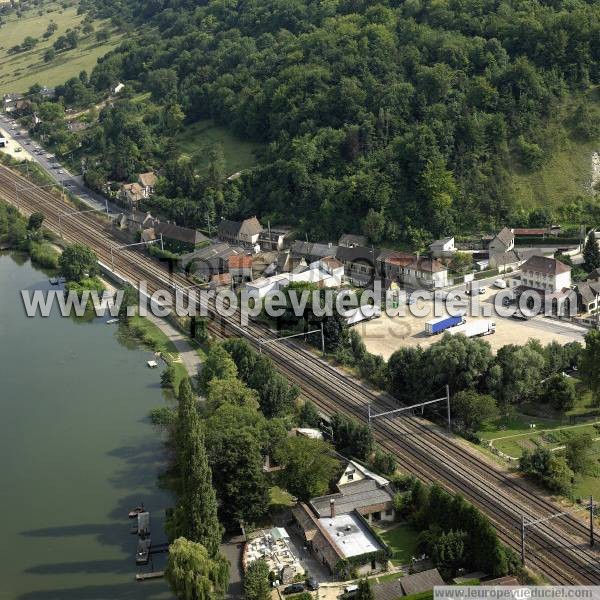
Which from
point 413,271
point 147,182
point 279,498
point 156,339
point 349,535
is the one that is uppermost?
point 147,182

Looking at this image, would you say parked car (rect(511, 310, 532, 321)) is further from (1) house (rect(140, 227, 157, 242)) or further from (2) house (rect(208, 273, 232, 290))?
(1) house (rect(140, 227, 157, 242))

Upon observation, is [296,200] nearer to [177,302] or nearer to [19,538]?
[177,302]

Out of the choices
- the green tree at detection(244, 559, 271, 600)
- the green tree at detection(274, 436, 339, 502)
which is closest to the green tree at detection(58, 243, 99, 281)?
the green tree at detection(274, 436, 339, 502)

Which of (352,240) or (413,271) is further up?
(352,240)

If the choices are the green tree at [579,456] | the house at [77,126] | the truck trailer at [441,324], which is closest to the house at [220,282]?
the truck trailer at [441,324]

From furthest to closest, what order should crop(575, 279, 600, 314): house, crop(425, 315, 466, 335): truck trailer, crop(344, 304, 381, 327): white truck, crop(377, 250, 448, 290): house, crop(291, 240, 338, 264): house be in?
crop(291, 240, 338, 264): house < crop(377, 250, 448, 290): house < crop(575, 279, 600, 314): house < crop(344, 304, 381, 327): white truck < crop(425, 315, 466, 335): truck trailer

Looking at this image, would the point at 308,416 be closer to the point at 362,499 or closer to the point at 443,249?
the point at 362,499

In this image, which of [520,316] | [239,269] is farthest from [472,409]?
[239,269]
